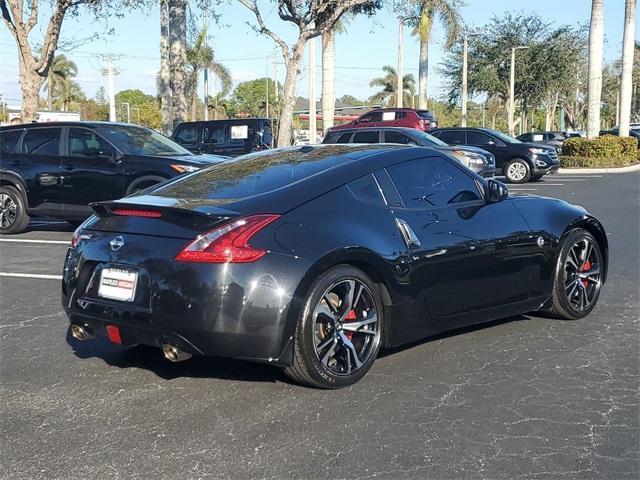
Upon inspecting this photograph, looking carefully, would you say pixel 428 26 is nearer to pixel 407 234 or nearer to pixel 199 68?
pixel 199 68

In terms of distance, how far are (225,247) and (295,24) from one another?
17.7m

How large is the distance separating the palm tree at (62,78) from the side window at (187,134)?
5234cm

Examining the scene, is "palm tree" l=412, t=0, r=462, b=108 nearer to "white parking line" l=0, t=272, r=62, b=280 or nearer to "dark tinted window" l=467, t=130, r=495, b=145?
"dark tinted window" l=467, t=130, r=495, b=145

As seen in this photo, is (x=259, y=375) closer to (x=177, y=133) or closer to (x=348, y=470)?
(x=348, y=470)

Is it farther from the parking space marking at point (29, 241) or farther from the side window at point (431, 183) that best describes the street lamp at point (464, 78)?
the side window at point (431, 183)

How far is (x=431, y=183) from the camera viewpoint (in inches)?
208

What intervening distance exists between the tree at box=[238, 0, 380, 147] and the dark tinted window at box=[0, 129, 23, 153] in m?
9.33

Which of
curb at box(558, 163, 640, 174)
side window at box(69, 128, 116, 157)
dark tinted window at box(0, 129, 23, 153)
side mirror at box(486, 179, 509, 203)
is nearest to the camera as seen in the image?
side mirror at box(486, 179, 509, 203)

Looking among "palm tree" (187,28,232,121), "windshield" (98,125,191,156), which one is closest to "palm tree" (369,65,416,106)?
"palm tree" (187,28,232,121)

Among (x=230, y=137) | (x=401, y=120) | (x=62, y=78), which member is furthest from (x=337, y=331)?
(x=62, y=78)

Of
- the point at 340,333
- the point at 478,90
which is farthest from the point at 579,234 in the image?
the point at 478,90

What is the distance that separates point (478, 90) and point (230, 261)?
43.8 meters

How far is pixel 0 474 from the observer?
11.3 feet

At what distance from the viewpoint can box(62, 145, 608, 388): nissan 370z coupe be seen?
412 cm
